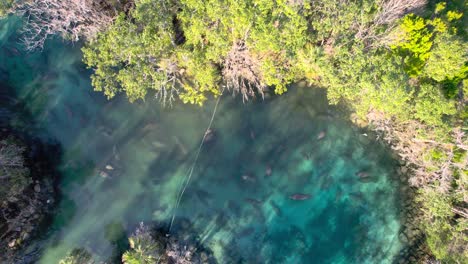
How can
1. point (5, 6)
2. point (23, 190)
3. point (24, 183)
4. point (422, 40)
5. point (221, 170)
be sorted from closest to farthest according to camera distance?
point (422, 40) → point (5, 6) → point (24, 183) → point (23, 190) → point (221, 170)

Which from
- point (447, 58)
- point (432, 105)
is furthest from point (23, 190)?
point (447, 58)

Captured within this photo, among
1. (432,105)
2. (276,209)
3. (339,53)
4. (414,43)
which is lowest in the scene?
(276,209)

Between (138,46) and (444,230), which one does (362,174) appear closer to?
(444,230)

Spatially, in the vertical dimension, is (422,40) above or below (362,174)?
above

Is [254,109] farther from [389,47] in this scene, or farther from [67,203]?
[67,203]

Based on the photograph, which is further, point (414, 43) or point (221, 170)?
point (221, 170)

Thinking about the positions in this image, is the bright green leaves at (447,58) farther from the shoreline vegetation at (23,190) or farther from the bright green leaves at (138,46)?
the shoreline vegetation at (23,190)

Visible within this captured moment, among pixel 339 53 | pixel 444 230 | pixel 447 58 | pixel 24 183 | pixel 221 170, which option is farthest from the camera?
pixel 221 170
